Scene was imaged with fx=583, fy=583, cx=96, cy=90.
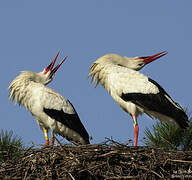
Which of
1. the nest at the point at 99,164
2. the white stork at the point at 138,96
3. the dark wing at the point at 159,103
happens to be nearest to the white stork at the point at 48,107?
the white stork at the point at 138,96

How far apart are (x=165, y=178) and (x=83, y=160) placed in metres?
1.12

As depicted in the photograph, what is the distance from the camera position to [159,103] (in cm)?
979

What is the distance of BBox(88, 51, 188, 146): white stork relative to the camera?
9.75m

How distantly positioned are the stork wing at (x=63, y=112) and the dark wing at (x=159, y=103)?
46.9 inches

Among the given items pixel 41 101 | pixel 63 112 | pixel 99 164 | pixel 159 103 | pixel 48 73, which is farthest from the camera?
pixel 48 73

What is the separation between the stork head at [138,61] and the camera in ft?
36.0

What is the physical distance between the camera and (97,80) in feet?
34.8

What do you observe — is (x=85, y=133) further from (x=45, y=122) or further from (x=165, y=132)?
(x=165, y=132)

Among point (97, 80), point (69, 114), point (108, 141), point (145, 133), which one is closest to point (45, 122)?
point (69, 114)

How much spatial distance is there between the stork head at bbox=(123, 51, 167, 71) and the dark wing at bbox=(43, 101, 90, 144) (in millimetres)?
1387

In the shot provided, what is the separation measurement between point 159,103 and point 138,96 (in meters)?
0.37

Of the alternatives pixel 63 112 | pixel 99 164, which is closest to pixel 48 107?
pixel 63 112

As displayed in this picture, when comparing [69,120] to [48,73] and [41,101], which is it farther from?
[48,73]

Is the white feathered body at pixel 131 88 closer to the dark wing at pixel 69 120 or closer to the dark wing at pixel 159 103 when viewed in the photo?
the dark wing at pixel 159 103
